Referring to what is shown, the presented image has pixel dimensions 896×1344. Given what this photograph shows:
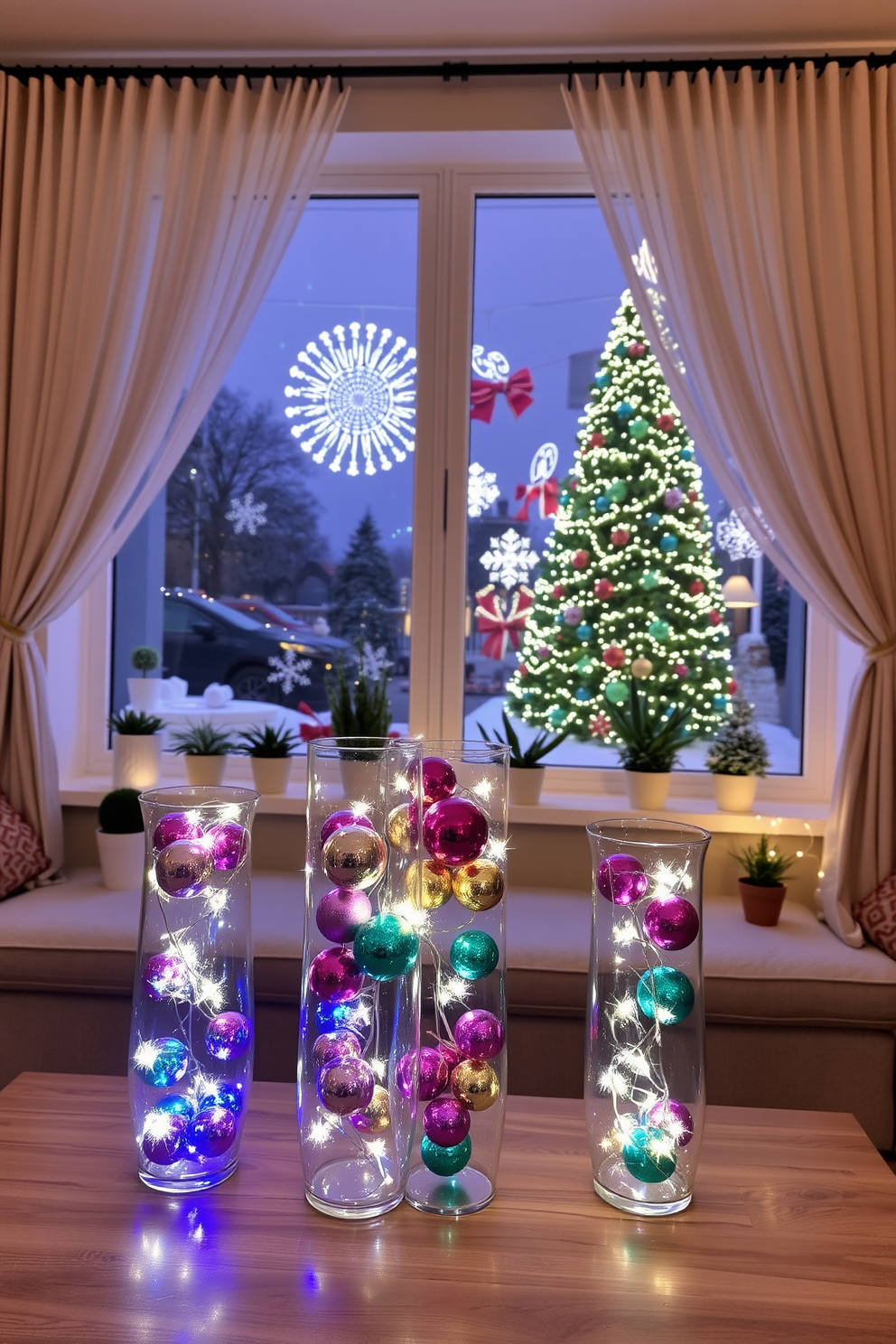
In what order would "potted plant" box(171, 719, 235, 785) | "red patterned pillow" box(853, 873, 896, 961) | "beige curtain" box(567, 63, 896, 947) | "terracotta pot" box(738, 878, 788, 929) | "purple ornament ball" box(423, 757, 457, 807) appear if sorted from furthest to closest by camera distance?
"potted plant" box(171, 719, 235, 785)
"beige curtain" box(567, 63, 896, 947)
"terracotta pot" box(738, 878, 788, 929)
"red patterned pillow" box(853, 873, 896, 961)
"purple ornament ball" box(423, 757, 457, 807)

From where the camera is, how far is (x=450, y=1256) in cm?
93

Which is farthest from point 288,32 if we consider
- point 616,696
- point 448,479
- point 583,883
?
point 583,883

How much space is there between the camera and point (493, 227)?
124 inches

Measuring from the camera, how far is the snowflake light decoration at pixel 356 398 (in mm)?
3156

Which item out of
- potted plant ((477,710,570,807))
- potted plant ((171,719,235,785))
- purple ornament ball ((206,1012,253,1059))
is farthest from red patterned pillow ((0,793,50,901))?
purple ornament ball ((206,1012,253,1059))

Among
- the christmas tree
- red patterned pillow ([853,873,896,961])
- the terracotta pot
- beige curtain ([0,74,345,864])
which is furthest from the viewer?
the christmas tree

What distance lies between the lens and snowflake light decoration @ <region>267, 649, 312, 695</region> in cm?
322

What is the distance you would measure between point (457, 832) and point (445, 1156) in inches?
13.3

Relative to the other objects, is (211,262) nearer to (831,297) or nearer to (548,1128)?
(831,297)

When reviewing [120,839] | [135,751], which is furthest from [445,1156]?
[135,751]

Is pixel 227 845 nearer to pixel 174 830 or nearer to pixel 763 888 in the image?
pixel 174 830

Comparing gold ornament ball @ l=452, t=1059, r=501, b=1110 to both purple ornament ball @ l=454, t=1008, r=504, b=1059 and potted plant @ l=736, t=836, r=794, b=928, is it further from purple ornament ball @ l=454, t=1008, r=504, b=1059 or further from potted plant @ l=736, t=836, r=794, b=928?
potted plant @ l=736, t=836, r=794, b=928

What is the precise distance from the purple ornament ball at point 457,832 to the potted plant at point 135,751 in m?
2.11

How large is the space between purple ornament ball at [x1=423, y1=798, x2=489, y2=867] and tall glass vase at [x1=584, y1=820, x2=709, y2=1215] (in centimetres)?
12
